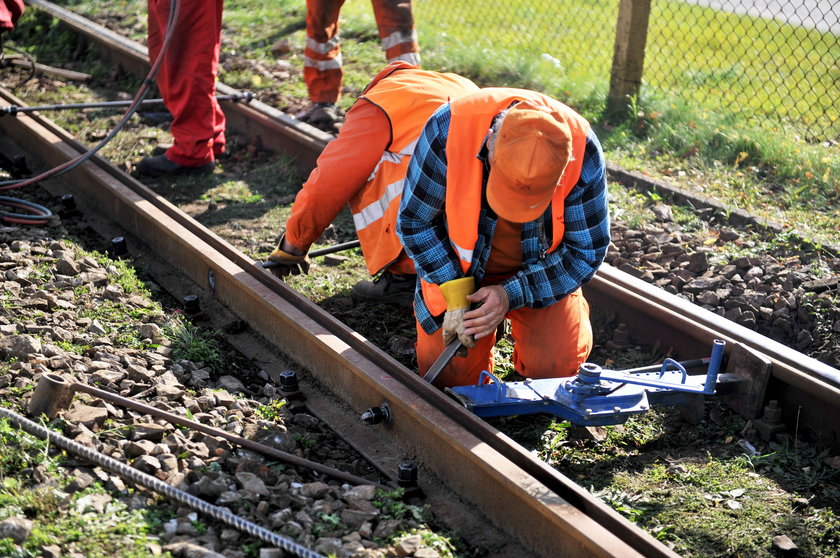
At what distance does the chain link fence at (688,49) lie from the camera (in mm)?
7547

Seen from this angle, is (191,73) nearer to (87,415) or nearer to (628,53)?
(628,53)

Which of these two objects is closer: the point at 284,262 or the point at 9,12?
the point at 284,262

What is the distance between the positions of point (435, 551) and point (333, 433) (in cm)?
99

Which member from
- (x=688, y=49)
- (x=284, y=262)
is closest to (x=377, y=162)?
(x=284, y=262)

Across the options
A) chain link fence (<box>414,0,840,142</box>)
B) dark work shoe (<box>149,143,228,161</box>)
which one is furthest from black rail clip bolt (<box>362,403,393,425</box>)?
chain link fence (<box>414,0,840,142</box>)

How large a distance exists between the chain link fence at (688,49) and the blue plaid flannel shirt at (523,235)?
366 cm

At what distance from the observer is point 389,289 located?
5070 mm

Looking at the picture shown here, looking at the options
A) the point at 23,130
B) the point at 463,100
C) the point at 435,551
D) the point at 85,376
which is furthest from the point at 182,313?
the point at 23,130

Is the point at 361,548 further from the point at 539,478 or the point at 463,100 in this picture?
the point at 463,100

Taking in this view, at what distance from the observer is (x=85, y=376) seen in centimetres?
388

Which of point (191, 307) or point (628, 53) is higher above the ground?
point (628, 53)

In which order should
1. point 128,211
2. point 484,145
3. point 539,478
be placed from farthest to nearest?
point 128,211, point 484,145, point 539,478

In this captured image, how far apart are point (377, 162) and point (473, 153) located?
1.05 metres

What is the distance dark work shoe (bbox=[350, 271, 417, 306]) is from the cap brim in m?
1.49
